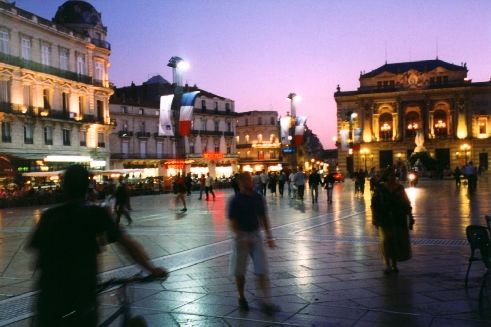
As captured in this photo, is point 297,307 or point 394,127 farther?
point 394,127

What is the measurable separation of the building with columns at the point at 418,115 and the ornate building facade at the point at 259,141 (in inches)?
783

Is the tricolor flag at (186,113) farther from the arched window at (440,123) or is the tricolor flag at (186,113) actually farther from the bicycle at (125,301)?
the arched window at (440,123)

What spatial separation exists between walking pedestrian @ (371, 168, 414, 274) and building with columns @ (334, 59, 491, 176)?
61741 millimetres

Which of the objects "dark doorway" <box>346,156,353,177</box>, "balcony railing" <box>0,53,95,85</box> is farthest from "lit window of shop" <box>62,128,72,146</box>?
"dark doorway" <box>346,156,353,177</box>

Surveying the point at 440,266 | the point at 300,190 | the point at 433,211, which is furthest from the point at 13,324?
the point at 300,190

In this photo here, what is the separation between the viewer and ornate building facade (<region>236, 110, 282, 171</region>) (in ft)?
300

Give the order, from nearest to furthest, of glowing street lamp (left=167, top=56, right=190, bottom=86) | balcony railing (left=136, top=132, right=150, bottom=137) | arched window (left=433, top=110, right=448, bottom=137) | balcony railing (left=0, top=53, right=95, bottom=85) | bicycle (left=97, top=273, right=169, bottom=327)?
1. bicycle (left=97, top=273, right=169, bottom=327)
2. glowing street lamp (left=167, top=56, right=190, bottom=86)
3. balcony railing (left=0, top=53, right=95, bottom=85)
4. balcony railing (left=136, top=132, right=150, bottom=137)
5. arched window (left=433, top=110, right=448, bottom=137)

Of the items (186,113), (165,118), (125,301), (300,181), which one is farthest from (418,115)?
(125,301)

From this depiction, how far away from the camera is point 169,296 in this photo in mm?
6719

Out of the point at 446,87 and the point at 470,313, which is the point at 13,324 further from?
the point at 446,87

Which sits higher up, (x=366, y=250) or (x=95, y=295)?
(x=95, y=295)

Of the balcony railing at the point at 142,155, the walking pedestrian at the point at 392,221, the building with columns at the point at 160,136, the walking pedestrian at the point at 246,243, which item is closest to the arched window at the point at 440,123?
the building with columns at the point at 160,136

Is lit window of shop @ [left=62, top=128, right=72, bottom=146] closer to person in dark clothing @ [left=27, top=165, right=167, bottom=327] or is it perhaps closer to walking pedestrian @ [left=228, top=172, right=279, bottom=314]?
walking pedestrian @ [left=228, top=172, right=279, bottom=314]

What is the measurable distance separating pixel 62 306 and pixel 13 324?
286cm
